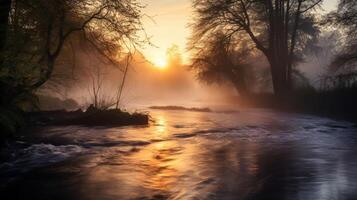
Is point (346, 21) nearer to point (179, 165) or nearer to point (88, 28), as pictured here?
point (88, 28)

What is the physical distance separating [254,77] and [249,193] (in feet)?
140

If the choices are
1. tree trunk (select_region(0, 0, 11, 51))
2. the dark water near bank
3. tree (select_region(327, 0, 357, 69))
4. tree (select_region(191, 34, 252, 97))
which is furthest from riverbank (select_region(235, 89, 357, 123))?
tree trunk (select_region(0, 0, 11, 51))

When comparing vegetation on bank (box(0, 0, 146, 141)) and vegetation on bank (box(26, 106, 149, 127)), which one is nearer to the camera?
vegetation on bank (box(0, 0, 146, 141))

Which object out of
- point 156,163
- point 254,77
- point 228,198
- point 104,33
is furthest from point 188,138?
point 254,77

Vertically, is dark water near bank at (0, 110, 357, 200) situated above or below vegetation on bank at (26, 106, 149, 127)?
below

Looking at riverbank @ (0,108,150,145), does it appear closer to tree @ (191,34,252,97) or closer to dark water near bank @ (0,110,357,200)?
dark water near bank @ (0,110,357,200)

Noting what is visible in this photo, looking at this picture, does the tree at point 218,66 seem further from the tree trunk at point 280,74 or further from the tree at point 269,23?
the tree trunk at point 280,74

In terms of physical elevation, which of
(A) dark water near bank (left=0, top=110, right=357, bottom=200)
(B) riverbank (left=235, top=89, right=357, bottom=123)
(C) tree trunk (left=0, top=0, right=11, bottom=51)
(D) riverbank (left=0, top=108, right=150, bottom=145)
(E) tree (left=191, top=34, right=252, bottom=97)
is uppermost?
(E) tree (left=191, top=34, right=252, bottom=97)

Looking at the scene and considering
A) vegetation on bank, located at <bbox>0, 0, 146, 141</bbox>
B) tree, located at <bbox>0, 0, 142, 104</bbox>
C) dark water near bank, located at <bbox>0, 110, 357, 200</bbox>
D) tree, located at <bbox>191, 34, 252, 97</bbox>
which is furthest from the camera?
tree, located at <bbox>191, 34, 252, 97</bbox>

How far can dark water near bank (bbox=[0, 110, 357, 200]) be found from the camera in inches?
350

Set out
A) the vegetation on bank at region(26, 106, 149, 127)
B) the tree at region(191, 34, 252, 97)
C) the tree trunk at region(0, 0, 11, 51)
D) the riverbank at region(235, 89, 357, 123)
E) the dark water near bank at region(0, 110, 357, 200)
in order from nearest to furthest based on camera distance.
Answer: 1. the dark water near bank at region(0, 110, 357, 200)
2. the tree trunk at region(0, 0, 11, 51)
3. the vegetation on bank at region(26, 106, 149, 127)
4. the riverbank at region(235, 89, 357, 123)
5. the tree at region(191, 34, 252, 97)

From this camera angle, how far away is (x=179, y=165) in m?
11.7

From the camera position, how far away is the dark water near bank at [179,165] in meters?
8.90

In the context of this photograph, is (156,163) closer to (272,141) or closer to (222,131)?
(272,141)
